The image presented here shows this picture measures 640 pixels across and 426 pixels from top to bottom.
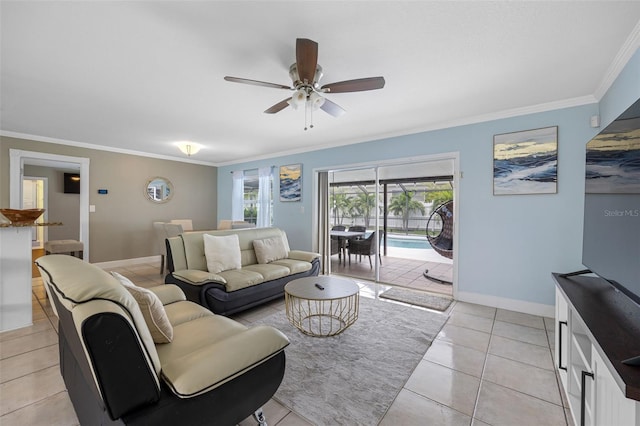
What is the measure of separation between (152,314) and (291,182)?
170 inches

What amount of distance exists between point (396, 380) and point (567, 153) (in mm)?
3055

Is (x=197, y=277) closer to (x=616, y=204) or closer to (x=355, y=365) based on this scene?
(x=355, y=365)

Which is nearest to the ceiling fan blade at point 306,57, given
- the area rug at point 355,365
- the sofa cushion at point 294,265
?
the area rug at point 355,365

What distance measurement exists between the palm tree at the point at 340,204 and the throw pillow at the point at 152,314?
13.4 ft

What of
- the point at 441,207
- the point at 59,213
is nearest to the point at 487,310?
the point at 441,207

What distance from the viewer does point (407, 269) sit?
5.25 meters

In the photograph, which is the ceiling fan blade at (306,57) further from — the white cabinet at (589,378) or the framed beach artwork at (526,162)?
the framed beach artwork at (526,162)

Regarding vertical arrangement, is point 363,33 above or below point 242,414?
above

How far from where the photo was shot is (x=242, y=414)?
127 cm

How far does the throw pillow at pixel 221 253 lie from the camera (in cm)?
319

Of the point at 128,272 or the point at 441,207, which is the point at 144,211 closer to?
the point at 128,272

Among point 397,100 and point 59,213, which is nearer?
point 397,100

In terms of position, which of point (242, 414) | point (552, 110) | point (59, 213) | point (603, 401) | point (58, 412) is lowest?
point (58, 412)

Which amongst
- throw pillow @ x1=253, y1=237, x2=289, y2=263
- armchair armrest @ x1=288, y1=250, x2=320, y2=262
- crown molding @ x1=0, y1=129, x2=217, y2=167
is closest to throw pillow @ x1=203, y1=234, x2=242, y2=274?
throw pillow @ x1=253, y1=237, x2=289, y2=263
